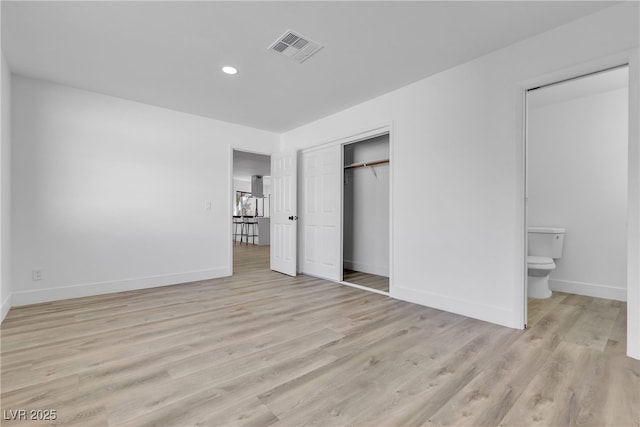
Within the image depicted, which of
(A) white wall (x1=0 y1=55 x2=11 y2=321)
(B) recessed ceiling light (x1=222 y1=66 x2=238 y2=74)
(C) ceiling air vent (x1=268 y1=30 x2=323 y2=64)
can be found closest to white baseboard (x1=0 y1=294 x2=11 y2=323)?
(A) white wall (x1=0 y1=55 x2=11 y2=321)

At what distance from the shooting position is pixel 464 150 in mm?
2814

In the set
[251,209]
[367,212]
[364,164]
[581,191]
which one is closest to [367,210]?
[367,212]

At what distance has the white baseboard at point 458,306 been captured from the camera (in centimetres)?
252

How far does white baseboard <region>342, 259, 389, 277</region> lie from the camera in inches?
184

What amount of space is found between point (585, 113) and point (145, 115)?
18.9ft

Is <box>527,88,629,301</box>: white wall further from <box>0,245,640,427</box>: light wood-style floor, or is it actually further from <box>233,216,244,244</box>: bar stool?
<box>233,216,244,244</box>: bar stool

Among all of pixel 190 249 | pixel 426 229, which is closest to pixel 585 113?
pixel 426 229

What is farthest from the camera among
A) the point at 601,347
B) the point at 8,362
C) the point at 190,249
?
the point at 190,249

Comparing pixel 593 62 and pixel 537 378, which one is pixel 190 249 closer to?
pixel 537 378

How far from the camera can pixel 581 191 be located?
11.8 feet

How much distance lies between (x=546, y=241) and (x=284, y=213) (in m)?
3.76

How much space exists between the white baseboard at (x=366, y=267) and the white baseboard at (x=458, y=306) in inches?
49.6

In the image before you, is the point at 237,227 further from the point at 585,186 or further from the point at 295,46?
the point at 585,186

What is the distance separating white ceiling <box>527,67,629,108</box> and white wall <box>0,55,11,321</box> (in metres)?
5.21
